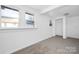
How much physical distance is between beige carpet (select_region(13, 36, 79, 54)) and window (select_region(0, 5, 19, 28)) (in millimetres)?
500

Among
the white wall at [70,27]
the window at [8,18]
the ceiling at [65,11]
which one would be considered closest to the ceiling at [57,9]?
the ceiling at [65,11]

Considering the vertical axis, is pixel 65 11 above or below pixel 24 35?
above

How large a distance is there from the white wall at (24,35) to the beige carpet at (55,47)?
0.29 feet

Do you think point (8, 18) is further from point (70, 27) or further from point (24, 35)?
point (70, 27)

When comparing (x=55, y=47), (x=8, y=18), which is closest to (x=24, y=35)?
(x=8, y=18)

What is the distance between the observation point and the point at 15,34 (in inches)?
52.7

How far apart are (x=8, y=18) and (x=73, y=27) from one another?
119cm

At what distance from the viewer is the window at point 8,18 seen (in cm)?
122

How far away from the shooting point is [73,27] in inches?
52.9

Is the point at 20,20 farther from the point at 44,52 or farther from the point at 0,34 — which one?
the point at 44,52

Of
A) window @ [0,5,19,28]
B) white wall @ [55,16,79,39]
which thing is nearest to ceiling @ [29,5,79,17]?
white wall @ [55,16,79,39]

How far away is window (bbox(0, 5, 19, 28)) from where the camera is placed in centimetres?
122
